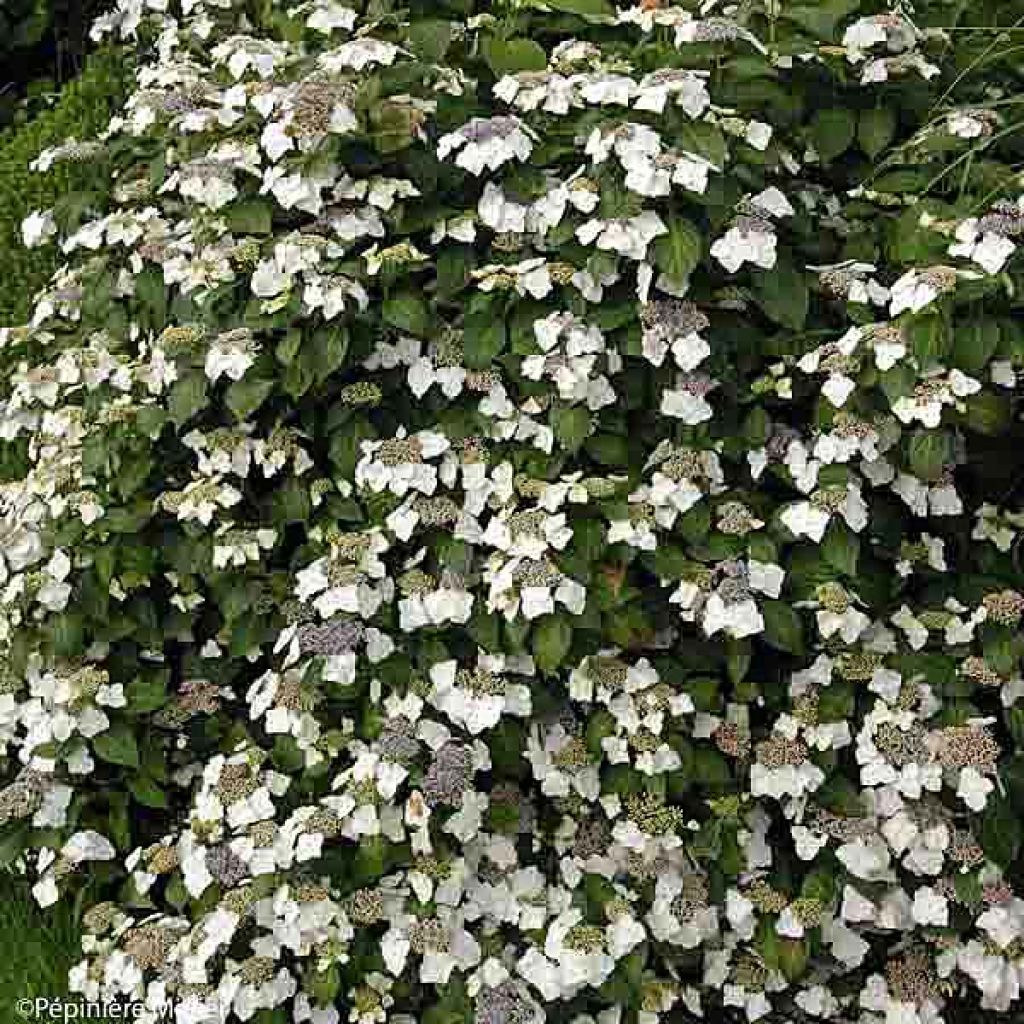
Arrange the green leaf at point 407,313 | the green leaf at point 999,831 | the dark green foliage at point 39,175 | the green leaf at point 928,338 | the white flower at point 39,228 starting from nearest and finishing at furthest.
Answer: the green leaf at point 928,338 → the green leaf at point 999,831 → the green leaf at point 407,313 → the white flower at point 39,228 → the dark green foliage at point 39,175

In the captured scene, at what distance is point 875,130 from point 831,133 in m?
0.06

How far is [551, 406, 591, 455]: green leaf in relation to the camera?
7.82 ft

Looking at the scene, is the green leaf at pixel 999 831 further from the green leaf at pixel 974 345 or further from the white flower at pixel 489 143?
the white flower at pixel 489 143

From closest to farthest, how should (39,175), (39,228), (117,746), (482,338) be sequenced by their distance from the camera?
(482,338)
(117,746)
(39,228)
(39,175)

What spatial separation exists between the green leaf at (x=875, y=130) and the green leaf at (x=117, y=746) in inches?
55.6

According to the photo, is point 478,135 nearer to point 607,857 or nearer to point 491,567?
point 491,567

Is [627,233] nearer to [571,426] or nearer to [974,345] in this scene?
[571,426]

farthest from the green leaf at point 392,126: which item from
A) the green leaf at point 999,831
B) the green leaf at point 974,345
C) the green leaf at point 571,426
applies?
the green leaf at point 999,831

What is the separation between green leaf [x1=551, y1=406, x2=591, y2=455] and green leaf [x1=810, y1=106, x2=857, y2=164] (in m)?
0.57

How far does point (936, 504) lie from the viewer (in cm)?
239

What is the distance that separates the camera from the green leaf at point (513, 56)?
2.65 meters

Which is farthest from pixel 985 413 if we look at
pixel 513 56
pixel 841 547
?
pixel 513 56

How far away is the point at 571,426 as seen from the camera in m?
2.39

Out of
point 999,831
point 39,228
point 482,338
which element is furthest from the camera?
point 39,228
